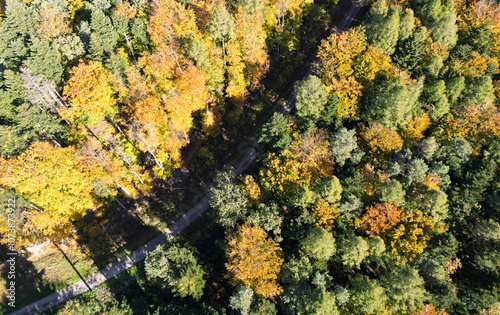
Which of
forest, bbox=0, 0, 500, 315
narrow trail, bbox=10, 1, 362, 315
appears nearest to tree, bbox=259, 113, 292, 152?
forest, bbox=0, 0, 500, 315

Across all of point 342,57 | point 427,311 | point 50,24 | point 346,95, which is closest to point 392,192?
point 427,311

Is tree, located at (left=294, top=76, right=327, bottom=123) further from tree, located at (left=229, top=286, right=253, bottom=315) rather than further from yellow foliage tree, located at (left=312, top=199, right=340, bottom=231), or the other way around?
tree, located at (left=229, top=286, right=253, bottom=315)

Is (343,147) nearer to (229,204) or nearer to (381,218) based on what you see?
(381,218)

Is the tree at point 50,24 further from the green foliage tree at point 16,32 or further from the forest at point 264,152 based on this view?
the green foliage tree at point 16,32

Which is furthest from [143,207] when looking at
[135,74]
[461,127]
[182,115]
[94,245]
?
[461,127]

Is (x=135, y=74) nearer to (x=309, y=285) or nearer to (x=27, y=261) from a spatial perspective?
(x=27, y=261)

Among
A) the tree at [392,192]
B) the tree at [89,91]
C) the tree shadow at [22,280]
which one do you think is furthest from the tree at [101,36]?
the tree at [392,192]
